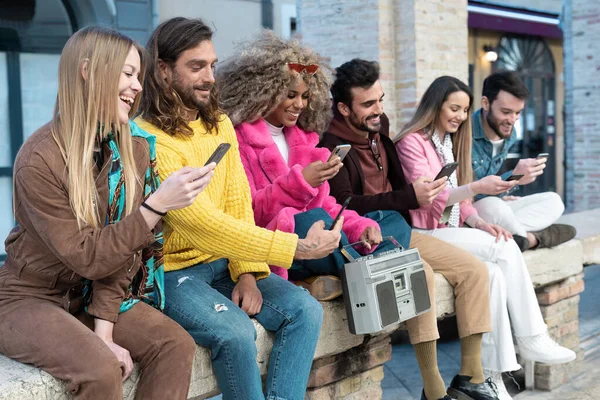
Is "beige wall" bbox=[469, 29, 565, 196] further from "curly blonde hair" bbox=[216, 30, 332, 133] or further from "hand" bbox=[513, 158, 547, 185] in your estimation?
"curly blonde hair" bbox=[216, 30, 332, 133]

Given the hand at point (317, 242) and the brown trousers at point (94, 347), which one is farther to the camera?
the hand at point (317, 242)

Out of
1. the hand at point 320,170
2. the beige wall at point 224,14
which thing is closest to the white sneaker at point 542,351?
the hand at point 320,170

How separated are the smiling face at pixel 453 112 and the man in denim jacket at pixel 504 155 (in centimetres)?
42

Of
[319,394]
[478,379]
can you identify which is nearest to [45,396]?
[319,394]

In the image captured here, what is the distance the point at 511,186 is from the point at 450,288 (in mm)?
664

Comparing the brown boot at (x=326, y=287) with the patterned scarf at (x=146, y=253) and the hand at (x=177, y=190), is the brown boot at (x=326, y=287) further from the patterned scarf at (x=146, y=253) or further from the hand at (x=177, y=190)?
the hand at (x=177, y=190)

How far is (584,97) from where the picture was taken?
9.90m

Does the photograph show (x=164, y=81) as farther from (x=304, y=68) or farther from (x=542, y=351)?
(x=542, y=351)

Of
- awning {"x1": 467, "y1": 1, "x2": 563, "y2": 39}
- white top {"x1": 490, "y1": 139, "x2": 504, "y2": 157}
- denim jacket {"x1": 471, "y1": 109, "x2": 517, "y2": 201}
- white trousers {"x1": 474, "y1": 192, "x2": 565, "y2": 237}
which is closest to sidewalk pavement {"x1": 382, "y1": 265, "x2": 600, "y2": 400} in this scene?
white trousers {"x1": 474, "y1": 192, "x2": 565, "y2": 237}

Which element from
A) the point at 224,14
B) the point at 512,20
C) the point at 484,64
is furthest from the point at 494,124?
the point at 484,64

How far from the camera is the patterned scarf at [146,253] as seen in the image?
8.04ft

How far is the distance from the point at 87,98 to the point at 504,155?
304cm

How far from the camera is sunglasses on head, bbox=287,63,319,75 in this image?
3.51 m

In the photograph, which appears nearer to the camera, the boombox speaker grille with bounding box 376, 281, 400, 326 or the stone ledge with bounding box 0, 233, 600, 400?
the stone ledge with bounding box 0, 233, 600, 400
